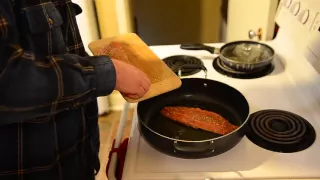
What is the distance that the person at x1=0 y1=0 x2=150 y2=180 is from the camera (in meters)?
0.58

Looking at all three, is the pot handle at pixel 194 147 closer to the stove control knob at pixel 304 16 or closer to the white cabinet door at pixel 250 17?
the stove control knob at pixel 304 16

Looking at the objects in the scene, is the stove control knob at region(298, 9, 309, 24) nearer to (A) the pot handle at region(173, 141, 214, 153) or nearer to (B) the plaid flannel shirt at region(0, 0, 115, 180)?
(A) the pot handle at region(173, 141, 214, 153)

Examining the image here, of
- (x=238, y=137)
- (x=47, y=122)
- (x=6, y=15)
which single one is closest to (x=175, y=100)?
(x=238, y=137)

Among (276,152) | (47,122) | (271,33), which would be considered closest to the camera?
(47,122)

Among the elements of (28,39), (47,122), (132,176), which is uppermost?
(28,39)

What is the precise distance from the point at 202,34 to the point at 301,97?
4.41ft

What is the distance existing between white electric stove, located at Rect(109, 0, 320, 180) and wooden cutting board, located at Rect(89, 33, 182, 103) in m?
0.14

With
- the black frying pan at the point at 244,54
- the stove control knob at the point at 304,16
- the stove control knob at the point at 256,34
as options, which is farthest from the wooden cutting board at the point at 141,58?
the stove control knob at the point at 256,34

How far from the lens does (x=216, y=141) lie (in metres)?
0.77

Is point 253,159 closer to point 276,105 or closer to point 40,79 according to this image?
point 276,105

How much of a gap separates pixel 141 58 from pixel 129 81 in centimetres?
26

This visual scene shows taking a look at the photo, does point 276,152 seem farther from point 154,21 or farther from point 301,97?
point 154,21

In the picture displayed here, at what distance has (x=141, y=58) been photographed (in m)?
0.98

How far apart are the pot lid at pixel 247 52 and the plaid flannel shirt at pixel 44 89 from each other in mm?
543
